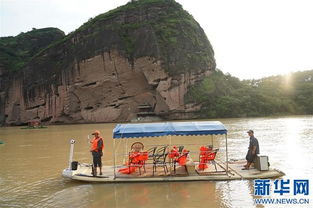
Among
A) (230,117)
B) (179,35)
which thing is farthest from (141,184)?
(179,35)

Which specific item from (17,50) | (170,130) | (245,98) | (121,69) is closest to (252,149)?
(170,130)

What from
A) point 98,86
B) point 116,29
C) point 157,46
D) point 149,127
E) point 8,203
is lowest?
point 8,203

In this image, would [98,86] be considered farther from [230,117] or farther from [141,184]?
[141,184]

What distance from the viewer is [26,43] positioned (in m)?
83.2

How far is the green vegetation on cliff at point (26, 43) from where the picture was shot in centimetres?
7694

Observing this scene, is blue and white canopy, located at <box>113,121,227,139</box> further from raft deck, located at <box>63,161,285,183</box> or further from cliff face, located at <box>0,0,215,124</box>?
cliff face, located at <box>0,0,215,124</box>

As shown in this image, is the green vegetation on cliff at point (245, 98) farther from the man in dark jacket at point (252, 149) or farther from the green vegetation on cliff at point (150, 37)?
the man in dark jacket at point (252, 149)

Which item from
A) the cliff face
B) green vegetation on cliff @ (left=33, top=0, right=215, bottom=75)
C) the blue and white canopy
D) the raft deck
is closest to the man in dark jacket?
the raft deck

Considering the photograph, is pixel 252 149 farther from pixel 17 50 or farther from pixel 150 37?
pixel 17 50

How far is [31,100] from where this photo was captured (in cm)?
6378

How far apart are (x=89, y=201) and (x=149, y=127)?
12.5 feet

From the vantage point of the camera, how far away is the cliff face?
56.2 metres

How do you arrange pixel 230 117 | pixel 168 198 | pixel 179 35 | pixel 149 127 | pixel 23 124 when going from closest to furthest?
pixel 168 198, pixel 149 127, pixel 230 117, pixel 179 35, pixel 23 124

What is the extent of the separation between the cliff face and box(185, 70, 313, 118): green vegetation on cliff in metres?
2.02
